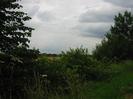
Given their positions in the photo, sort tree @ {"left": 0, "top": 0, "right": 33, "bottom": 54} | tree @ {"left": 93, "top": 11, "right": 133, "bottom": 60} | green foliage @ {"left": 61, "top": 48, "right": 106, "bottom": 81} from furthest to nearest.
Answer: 1. tree @ {"left": 93, "top": 11, "right": 133, "bottom": 60}
2. green foliage @ {"left": 61, "top": 48, "right": 106, "bottom": 81}
3. tree @ {"left": 0, "top": 0, "right": 33, "bottom": 54}

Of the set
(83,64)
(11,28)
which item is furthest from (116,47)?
(11,28)

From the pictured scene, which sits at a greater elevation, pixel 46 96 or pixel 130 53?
pixel 130 53

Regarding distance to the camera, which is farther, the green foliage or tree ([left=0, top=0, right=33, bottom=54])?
the green foliage

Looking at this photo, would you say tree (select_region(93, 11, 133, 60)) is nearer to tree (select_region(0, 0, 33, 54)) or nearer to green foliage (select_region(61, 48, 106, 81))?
green foliage (select_region(61, 48, 106, 81))

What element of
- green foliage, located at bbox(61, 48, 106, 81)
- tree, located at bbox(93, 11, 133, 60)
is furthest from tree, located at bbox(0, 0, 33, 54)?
tree, located at bbox(93, 11, 133, 60)

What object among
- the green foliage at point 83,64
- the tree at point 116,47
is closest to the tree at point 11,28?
the green foliage at point 83,64

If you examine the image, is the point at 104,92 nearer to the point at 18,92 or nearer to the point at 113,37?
the point at 18,92

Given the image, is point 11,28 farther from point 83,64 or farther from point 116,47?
point 116,47

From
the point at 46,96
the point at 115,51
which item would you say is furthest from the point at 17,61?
the point at 115,51

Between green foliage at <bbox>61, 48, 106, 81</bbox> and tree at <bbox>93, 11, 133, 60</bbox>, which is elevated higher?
tree at <bbox>93, 11, 133, 60</bbox>

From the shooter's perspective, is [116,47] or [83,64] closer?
[83,64]

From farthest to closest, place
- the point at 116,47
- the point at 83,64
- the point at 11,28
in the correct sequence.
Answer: the point at 116,47, the point at 83,64, the point at 11,28

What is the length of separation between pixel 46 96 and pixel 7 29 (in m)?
9.16

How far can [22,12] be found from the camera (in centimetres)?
1791
